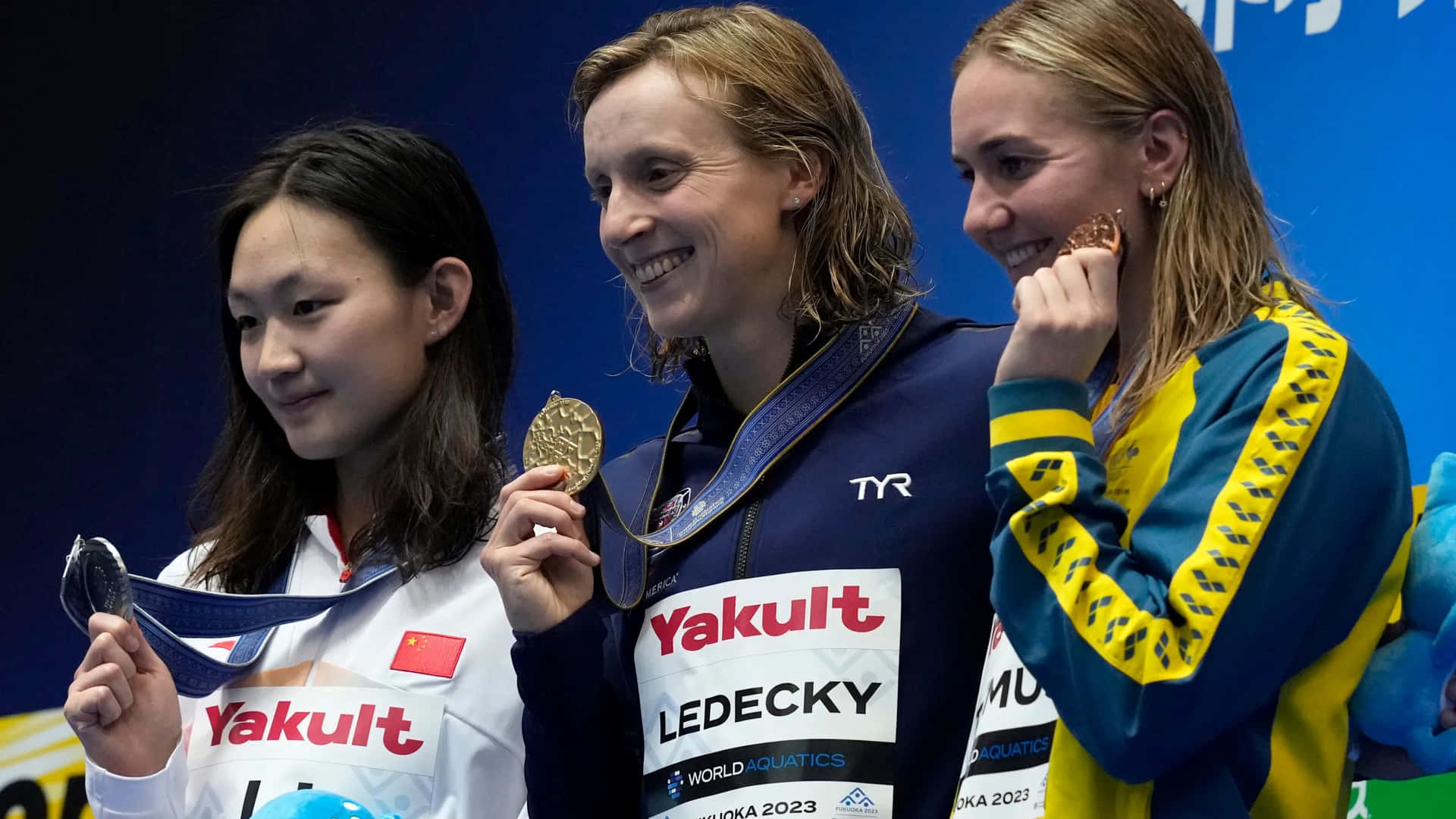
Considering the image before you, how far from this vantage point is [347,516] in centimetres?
281

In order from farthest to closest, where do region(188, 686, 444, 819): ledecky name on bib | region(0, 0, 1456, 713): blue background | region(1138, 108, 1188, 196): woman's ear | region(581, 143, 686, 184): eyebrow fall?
region(0, 0, 1456, 713): blue background < region(188, 686, 444, 819): ledecky name on bib < region(581, 143, 686, 184): eyebrow < region(1138, 108, 1188, 196): woman's ear

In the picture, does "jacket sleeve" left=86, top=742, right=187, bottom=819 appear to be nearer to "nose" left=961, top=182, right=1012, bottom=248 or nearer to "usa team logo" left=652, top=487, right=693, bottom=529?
"usa team logo" left=652, top=487, right=693, bottom=529

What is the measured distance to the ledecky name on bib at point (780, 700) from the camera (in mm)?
2025

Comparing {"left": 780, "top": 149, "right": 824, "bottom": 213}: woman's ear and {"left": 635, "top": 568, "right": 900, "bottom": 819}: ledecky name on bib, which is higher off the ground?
{"left": 780, "top": 149, "right": 824, "bottom": 213}: woman's ear

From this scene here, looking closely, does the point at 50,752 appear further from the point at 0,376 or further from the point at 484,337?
the point at 484,337

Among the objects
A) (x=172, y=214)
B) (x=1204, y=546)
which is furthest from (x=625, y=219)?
(x=172, y=214)

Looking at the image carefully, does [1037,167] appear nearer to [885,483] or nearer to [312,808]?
[885,483]

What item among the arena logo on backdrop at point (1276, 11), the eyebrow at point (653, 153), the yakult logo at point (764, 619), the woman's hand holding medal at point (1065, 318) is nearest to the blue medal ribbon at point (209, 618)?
the yakult logo at point (764, 619)

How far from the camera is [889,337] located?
89.4 inches

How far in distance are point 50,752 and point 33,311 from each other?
106 cm

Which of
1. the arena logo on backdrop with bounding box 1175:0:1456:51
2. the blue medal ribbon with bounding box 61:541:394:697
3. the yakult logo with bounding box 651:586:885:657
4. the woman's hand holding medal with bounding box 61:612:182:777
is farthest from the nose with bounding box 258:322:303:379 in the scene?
the arena logo on backdrop with bounding box 1175:0:1456:51

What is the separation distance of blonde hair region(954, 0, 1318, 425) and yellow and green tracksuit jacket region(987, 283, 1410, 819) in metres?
0.07

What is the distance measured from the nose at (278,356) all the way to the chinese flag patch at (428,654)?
0.45 m

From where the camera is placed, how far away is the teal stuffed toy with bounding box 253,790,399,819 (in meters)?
2.15
